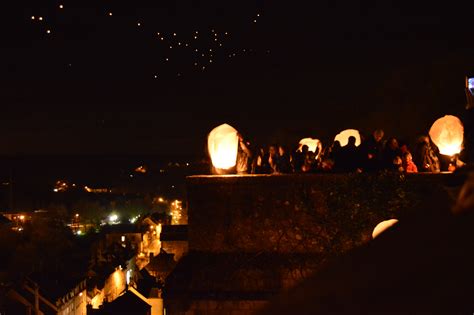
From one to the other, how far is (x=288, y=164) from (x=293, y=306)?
7.80m

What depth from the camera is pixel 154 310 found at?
23266 mm

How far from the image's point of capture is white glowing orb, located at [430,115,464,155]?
375 inches

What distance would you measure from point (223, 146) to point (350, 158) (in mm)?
2487

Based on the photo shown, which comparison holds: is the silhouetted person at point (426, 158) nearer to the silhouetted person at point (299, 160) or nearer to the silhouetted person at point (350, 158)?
the silhouetted person at point (350, 158)

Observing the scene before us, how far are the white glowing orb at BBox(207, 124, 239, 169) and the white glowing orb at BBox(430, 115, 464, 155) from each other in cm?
403

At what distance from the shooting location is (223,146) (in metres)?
9.71

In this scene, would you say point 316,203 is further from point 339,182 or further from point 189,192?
point 189,192

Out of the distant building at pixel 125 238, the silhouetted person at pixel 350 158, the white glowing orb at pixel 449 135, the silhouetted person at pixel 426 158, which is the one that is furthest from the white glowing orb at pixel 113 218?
the white glowing orb at pixel 449 135

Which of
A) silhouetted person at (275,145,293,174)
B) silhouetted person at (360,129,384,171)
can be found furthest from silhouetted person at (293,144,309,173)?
silhouetted person at (360,129,384,171)

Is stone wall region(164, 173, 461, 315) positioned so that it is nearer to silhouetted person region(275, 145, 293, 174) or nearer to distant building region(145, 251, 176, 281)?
silhouetted person region(275, 145, 293, 174)

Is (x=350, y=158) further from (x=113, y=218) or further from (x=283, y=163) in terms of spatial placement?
(x=113, y=218)

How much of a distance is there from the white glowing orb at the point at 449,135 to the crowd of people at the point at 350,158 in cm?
21

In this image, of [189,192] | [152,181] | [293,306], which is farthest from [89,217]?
[293,306]


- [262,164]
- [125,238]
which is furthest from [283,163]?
[125,238]
